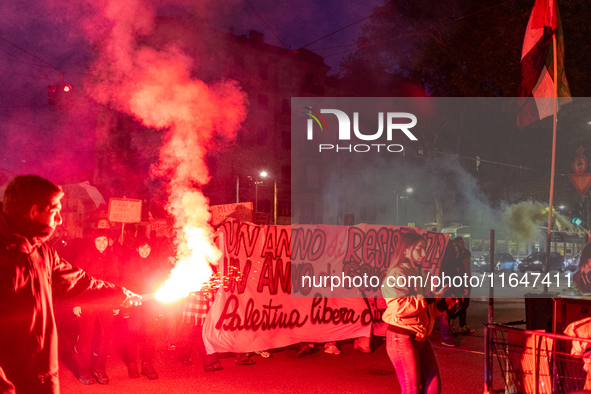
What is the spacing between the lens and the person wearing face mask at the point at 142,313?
672cm

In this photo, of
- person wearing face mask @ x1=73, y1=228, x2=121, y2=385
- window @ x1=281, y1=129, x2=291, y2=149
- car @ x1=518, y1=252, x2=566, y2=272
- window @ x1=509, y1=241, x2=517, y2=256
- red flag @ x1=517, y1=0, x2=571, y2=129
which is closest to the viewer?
person wearing face mask @ x1=73, y1=228, x2=121, y2=385

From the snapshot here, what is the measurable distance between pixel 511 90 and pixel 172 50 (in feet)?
38.4

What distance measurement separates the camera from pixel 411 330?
13.5 ft

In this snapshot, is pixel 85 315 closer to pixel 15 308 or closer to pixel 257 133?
pixel 15 308

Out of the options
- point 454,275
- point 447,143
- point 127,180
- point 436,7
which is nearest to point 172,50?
point 454,275

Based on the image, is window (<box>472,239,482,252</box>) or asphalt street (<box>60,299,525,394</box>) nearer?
asphalt street (<box>60,299,525,394</box>)

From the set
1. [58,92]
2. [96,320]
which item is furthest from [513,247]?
[96,320]

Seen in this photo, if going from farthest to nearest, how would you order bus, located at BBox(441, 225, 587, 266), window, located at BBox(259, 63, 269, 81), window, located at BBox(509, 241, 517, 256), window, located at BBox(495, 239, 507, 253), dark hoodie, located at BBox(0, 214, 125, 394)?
window, located at BBox(509, 241, 517, 256)
window, located at BBox(495, 239, 507, 253)
bus, located at BBox(441, 225, 587, 266)
window, located at BBox(259, 63, 269, 81)
dark hoodie, located at BBox(0, 214, 125, 394)

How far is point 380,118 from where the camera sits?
28750mm

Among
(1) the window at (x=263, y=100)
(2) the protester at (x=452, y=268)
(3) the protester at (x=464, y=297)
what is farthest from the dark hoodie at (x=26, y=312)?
(1) the window at (x=263, y=100)

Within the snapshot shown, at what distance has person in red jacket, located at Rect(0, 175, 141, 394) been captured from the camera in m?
2.65

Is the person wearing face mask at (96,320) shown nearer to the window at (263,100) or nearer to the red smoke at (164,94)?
the red smoke at (164,94)

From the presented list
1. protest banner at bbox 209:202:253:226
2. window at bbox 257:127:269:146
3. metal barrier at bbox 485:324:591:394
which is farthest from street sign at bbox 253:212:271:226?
window at bbox 257:127:269:146

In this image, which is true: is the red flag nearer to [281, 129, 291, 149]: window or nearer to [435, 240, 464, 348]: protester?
[435, 240, 464, 348]: protester
